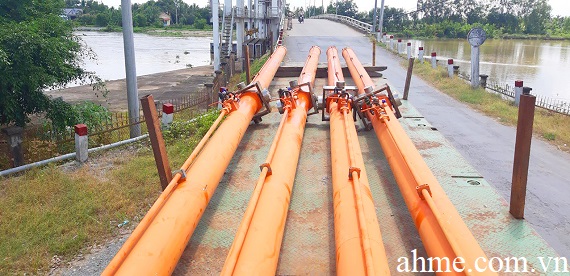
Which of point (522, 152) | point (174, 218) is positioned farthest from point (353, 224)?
point (522, 152)

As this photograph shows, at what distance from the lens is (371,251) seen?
304cm

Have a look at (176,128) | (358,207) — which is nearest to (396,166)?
(358,207)

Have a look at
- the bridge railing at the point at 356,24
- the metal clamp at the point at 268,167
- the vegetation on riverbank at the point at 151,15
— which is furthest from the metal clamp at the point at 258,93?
the vegetation on riverbank at the point at 151,15

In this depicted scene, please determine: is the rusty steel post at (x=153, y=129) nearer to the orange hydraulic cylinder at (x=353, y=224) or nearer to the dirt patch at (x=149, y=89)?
the orange hydraulic cylinder at (x=353, y=224)

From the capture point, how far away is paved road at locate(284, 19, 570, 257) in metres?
5.18

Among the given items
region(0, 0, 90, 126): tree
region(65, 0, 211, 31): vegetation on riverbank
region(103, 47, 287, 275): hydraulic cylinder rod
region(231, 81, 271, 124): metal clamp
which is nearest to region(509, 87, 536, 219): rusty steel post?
region(103, 47, 287, 275): hydraulic cylinder rod

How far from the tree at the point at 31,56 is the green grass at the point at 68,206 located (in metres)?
1.82

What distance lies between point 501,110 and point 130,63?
868 cm

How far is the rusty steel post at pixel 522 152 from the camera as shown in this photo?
4180mm

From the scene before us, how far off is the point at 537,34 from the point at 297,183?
213ft

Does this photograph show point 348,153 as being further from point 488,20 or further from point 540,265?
point 488,20

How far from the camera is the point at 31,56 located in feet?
26.5

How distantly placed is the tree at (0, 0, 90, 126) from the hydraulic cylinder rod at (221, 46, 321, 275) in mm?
4822

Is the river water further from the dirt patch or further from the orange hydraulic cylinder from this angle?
the orange hydraulic cylinder
